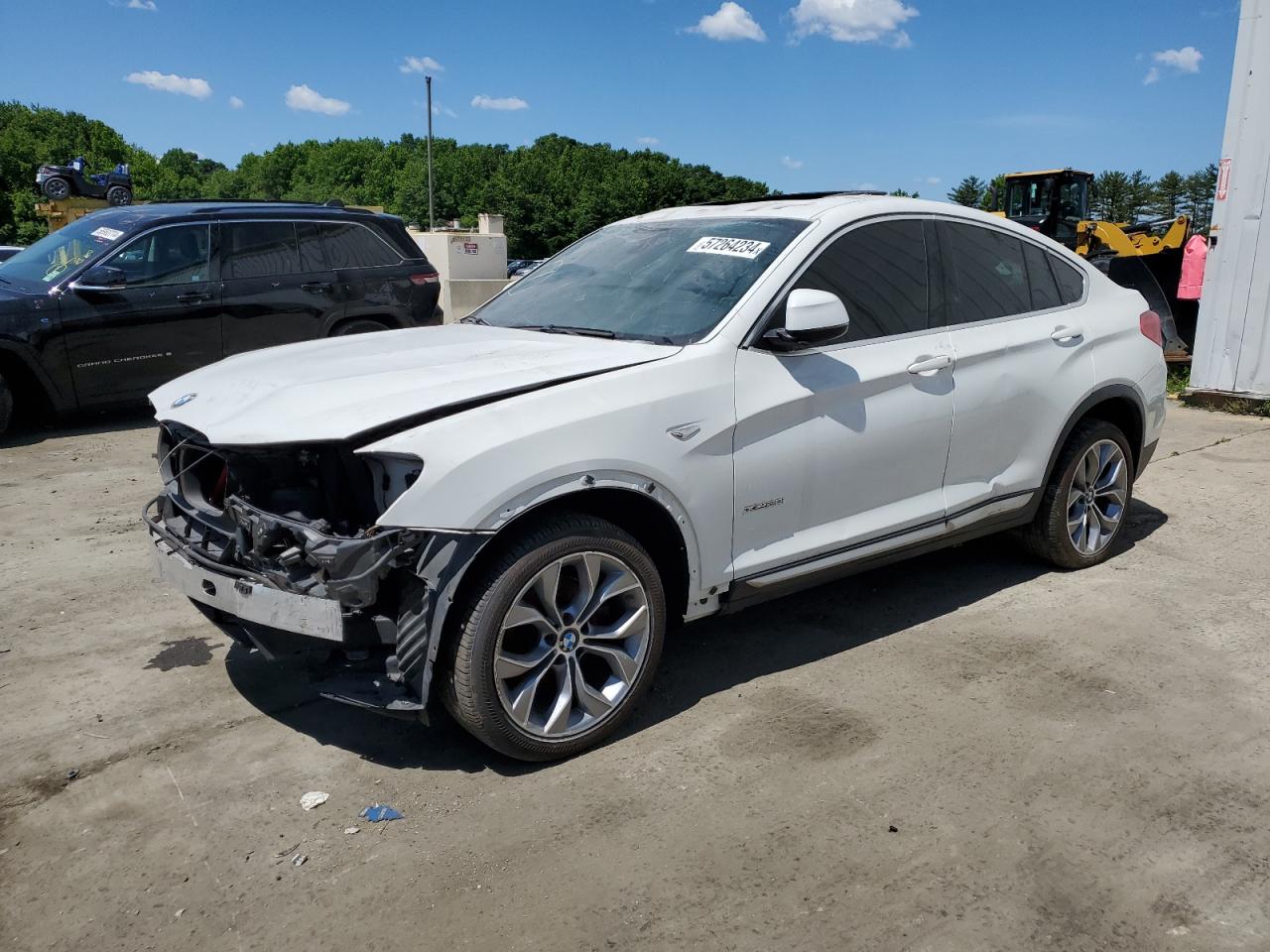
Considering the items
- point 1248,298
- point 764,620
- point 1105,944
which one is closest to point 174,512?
point 764,620

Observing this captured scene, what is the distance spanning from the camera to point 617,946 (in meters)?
2.53

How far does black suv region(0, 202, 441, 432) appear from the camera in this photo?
26.6 feet

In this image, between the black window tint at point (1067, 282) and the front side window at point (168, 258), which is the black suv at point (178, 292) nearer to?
the front side window at point (168, 258)

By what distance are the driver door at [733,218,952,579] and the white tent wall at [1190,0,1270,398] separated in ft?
22.0

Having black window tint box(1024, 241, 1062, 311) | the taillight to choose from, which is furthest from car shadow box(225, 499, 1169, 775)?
black window tint box(1024, 241, 1062, 311)

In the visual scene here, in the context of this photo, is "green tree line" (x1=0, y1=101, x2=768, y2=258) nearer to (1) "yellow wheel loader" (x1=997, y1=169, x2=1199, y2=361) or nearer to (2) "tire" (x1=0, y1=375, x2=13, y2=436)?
(1) "yellow wheel loader" (x1=997, y1=169, x2=1199, y2=361)

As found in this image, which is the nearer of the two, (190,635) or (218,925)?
(218,925)

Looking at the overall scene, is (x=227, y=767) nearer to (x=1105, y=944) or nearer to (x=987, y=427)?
(x=1105, y=944)

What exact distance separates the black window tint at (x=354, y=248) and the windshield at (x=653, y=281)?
16.6ft

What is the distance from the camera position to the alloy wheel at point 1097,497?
5.04m

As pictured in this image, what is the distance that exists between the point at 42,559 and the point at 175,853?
3.15 metres

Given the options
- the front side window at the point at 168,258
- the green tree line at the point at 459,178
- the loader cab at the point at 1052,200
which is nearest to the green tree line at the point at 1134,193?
the green tree line at the point at 459,178

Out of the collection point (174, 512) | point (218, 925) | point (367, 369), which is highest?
point (367, 369)

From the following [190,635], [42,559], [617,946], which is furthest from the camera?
[42,559]
